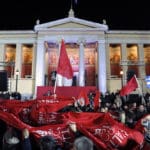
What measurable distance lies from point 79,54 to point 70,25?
360 centimetres

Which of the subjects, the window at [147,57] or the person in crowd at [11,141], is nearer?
the person in crowd at [11,141]

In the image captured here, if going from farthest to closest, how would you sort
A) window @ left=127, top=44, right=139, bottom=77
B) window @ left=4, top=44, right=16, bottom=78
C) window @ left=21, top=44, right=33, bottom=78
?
window @ left=21, top=44, right=33, bottom=78 < window @ left=127, top=44, right=139, bottom=77 < window @ left=4, top=44, right=16, bottom=78

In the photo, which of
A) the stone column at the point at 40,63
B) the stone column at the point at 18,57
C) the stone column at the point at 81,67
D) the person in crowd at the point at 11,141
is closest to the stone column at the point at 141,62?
the stone column at the point at 81,67

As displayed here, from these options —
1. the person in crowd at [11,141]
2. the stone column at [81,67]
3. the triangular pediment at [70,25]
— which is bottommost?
the person in crowd at [11,141]

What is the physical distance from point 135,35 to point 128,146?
3237 cm

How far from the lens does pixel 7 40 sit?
3794 cm

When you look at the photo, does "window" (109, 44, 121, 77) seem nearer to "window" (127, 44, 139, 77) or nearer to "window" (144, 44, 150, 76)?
"window" (127, 44, 139, 77)

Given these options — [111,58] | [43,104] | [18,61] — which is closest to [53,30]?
[18,61]

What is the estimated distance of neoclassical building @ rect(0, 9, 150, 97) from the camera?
35.9 meters

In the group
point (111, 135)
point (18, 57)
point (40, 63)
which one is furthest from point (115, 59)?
point (111, 135)

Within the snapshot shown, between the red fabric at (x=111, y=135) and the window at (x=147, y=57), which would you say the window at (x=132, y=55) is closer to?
the window at (x=147, y=57)

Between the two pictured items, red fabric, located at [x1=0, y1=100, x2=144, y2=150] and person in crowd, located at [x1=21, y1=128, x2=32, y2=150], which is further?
red fabric, located at [x1=0, y1=100, x2=144, y2=150]

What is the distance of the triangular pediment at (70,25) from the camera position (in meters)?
35.9

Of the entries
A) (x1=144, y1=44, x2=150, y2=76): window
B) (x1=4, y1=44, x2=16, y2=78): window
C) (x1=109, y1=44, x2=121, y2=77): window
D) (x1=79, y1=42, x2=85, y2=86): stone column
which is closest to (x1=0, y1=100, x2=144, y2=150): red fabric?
(x1=79, y1=42, x2=85, y2=86): stone column
